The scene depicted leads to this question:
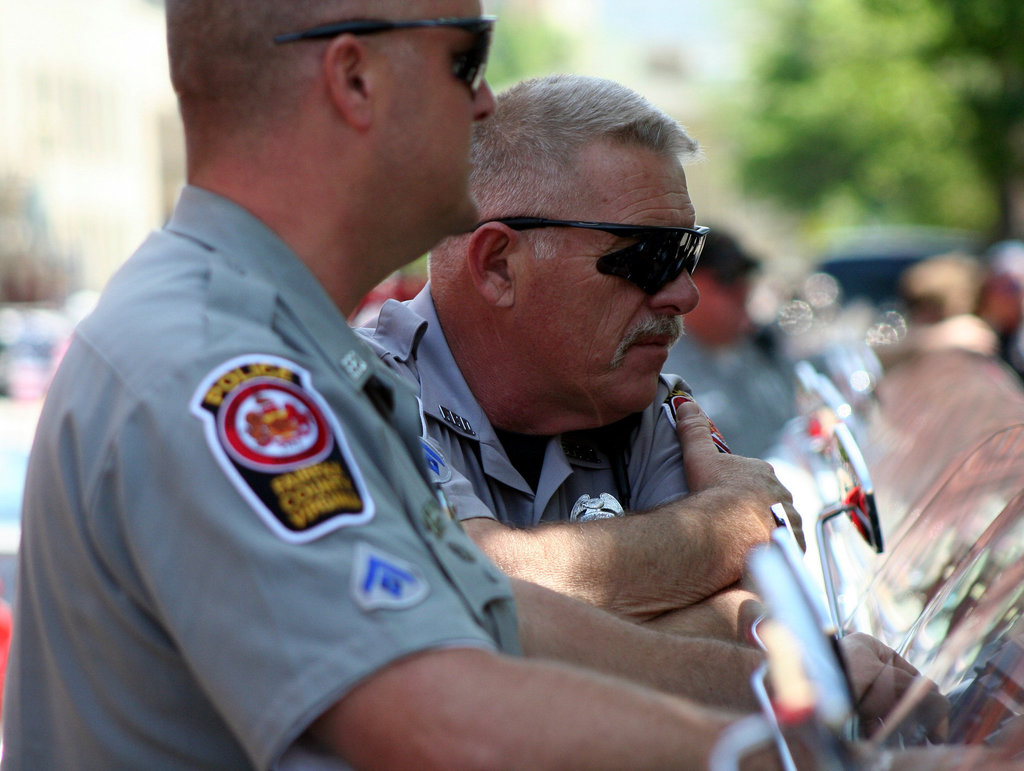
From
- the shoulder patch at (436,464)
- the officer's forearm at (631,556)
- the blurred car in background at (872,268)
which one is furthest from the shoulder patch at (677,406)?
the blurred car in background at (872,268)

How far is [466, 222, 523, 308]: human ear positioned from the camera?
249 cm

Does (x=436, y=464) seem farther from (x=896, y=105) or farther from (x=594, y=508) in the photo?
(x=896, y=105)

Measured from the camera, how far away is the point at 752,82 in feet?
111

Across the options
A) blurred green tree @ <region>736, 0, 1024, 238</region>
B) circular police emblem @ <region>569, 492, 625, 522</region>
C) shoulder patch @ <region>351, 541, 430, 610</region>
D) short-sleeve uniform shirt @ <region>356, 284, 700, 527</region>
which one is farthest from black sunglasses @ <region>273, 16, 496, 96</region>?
blurred green tree @ <region>736, 0, 1024, 238</region>

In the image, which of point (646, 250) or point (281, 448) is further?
point (646, 250)

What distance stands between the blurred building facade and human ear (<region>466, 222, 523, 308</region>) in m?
29.2

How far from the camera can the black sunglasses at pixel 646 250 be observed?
2.44 metres

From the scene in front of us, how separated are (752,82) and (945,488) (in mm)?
32772

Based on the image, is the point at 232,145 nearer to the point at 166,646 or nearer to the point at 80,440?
the point at 80,440

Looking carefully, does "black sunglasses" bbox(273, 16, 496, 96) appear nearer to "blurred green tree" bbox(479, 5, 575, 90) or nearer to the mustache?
the mustache

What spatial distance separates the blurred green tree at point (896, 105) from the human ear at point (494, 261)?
16055 mm

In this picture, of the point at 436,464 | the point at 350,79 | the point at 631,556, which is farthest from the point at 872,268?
the point at 350,79

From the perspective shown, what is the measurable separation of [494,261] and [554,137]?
29cm

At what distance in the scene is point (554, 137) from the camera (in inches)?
97.7
